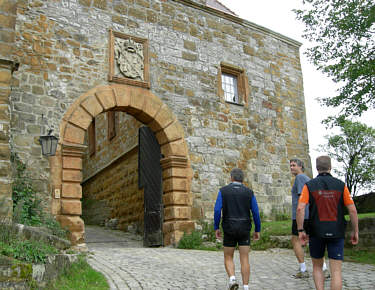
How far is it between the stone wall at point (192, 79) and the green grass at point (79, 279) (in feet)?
10.1

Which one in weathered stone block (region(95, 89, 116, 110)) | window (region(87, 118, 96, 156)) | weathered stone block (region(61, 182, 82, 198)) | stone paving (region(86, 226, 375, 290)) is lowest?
stone paving (region(86, 226, 375, 290))

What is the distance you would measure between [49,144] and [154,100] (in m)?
2.82

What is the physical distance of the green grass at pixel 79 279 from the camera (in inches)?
192

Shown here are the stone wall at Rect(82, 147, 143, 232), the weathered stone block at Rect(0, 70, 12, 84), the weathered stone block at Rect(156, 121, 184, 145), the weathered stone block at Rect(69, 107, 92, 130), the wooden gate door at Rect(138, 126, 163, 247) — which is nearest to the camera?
the weathered stone block at Rect(0, 70, 12, 84)

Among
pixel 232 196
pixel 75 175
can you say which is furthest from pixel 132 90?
pixel 232 196

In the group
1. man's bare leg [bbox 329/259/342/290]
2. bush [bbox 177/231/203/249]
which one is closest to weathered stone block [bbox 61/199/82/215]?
bush [bbox 177/231/203/249]

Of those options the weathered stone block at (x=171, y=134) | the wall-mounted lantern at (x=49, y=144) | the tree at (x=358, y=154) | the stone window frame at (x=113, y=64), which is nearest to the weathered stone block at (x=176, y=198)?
the weathered stone block at (x=171, y=134)

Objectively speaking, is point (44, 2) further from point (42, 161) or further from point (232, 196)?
point (232, 196)

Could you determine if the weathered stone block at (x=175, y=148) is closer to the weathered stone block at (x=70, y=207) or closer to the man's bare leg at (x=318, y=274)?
the weathered stone block at (x=70, y=207)

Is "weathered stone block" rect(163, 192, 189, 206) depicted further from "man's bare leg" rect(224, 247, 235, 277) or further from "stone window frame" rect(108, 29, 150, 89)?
"man's bare leg" rect(224, 247, 235, 277)

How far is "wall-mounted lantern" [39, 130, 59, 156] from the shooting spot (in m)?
8.18

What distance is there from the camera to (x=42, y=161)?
8.35 meters

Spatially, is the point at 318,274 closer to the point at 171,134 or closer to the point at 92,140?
the point at 171,134

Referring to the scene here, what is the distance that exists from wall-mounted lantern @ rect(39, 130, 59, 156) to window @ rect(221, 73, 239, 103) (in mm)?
5132
